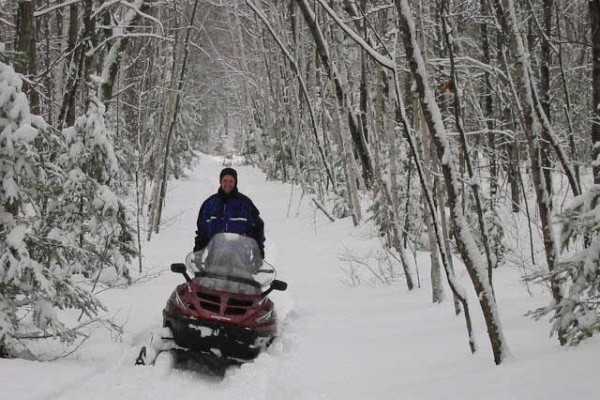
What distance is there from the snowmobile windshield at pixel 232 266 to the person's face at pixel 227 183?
3.12ft

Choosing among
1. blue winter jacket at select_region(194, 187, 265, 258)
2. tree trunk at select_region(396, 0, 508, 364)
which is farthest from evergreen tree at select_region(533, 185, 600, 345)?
blue winter jacket at select_region(194, 187, 265, 258)

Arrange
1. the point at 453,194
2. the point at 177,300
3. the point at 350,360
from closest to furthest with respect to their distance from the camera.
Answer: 1. the point at 453,194
2. the point at 350,360
3. the point at 177,300

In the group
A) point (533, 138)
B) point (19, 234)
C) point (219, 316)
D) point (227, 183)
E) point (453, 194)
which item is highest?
point (533, 138)

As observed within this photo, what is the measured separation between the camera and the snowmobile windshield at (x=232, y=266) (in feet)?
18.9

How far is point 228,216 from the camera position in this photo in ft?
23.5

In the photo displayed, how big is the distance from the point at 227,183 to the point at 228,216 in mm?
425

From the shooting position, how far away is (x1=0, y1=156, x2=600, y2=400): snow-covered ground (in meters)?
3.65

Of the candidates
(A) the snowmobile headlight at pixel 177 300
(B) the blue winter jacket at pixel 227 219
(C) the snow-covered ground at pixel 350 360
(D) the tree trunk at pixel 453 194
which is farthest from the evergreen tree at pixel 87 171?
(D) the tree trunk at pixel 453 194

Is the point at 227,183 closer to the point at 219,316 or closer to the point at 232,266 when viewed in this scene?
the point at 232,266

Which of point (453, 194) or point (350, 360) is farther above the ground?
point (453, 194)

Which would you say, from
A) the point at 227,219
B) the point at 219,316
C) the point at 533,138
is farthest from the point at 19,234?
the point at 533,138

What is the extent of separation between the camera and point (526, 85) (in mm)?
5000

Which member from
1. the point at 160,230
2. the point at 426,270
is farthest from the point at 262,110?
the point at 426,270

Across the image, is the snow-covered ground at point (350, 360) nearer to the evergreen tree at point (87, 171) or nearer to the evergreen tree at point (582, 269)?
the evergreen tree at point (582, 269)
